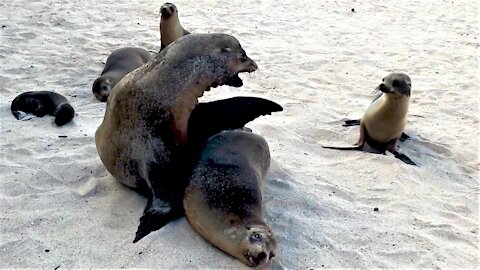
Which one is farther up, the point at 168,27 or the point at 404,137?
the point at 168,27

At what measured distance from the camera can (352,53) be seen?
7.53 meters

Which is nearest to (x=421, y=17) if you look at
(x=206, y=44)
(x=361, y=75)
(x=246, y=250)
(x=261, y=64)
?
(x=361, y=75)

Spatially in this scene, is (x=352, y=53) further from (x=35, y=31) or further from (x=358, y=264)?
(x=358, y=264)

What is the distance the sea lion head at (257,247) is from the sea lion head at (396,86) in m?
2.26

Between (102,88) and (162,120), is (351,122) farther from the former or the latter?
(162,120)

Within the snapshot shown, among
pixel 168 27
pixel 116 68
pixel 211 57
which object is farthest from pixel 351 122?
pixel 168 27

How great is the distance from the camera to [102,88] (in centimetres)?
548

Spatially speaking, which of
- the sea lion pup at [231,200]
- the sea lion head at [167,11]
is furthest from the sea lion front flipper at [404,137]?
the sea lion head at [167,11]

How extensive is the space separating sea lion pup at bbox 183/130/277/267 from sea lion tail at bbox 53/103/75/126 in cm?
178

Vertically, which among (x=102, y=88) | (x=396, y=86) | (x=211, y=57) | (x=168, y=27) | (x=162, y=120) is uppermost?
(x=211, y=57)

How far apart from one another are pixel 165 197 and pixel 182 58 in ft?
2.68

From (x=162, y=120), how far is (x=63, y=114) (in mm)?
1823

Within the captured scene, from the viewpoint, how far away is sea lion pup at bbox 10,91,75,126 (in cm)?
487

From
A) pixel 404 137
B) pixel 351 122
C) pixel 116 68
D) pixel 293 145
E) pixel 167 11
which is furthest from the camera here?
pixel 167 11
